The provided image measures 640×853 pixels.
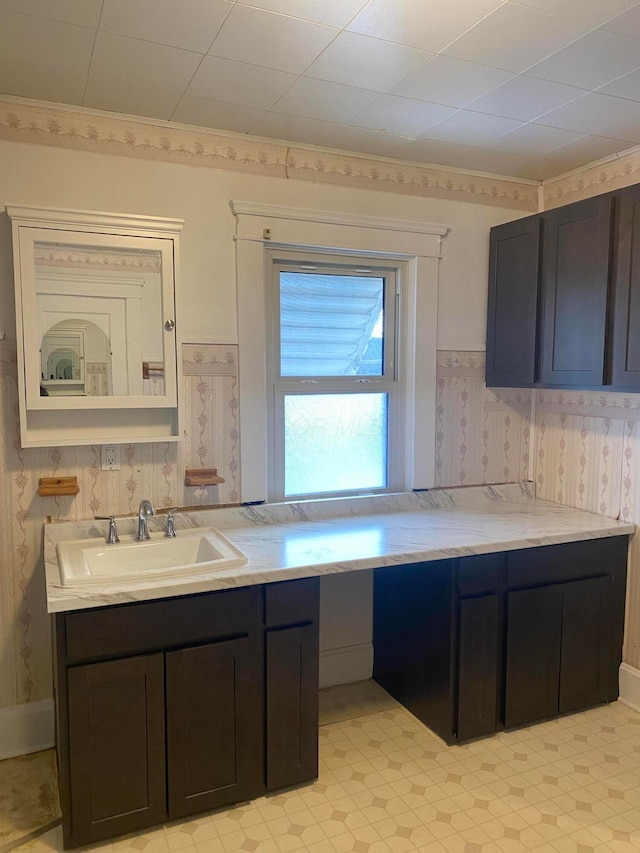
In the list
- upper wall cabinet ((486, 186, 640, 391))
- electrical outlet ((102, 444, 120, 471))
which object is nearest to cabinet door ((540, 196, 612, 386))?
upper wall cabinet ((486, 186, 640, 391))

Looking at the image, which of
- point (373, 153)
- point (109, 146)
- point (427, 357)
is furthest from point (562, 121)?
point (109, 146)

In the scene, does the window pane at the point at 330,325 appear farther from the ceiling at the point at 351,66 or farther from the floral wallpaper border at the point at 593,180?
the floral wallpaper border at the point at 593,180

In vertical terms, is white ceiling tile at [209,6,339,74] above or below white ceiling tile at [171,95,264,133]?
below

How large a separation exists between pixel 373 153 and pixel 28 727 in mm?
2749

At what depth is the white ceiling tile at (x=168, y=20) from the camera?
64.1 inches

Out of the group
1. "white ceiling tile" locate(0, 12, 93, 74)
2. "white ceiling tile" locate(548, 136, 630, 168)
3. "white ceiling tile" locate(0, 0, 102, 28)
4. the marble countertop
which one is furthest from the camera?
"white ceiling tile" locate(548, 136, 630, 168)

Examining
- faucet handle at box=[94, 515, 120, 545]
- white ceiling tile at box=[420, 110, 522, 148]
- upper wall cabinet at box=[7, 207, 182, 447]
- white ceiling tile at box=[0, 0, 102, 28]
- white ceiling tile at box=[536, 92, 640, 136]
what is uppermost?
white ceiling tile at box=[420, 110, 522, 148]

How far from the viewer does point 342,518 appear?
9.11 ft

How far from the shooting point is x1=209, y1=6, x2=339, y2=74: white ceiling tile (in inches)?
67.1

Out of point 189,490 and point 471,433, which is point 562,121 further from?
point 189,490

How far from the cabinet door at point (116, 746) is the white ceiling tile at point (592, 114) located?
2361 millimetres

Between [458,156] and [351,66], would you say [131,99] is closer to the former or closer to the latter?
[351,66]

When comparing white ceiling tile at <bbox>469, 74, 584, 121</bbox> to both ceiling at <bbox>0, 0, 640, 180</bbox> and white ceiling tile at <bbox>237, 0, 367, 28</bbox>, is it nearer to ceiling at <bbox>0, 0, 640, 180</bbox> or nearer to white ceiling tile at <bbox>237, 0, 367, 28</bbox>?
ceiling at <bbox>0, 0, 640, 180</bbox>

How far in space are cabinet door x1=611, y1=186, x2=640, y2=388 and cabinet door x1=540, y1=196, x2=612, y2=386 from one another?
5cm
